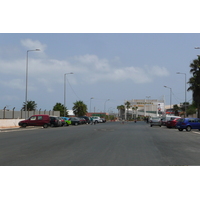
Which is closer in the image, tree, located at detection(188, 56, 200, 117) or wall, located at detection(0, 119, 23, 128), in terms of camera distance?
wall, located at detection(0, 119, 23, 128)

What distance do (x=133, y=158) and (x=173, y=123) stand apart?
32.7m

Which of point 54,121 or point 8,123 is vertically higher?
point 54,121

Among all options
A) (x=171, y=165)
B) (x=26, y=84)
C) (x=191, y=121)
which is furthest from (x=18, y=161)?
(x=26, y=84)

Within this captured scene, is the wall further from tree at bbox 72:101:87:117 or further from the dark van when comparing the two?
tree at bbox 72:101:87:117

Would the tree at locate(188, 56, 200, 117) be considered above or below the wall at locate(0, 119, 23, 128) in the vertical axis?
above

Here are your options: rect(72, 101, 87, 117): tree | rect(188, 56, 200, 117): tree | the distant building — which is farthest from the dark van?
the distant building

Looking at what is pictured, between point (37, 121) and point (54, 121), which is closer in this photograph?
point (37, 121)

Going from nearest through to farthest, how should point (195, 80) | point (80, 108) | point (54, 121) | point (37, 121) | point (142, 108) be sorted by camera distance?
1. point (37, 121)
2. point (54, 121)
3. point (195, 80)
4. point (80, 108)
5. point (142, 108)

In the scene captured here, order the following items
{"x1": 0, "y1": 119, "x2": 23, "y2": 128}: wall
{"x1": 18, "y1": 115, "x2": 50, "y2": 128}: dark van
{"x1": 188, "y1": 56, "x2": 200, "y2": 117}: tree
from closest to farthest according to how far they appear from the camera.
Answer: {"x1": 0, "y1": 119, "x2": 23, "y2": 128}: wall, {"x1": 18, "y1": 115, "x2": 50, "y2": 128}: dark van, {"x1": 188, "y1": 56, "x2": 200, "y2": 117}: tree

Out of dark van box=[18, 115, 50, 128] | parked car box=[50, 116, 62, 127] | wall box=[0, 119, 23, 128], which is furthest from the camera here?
parked car box=[50, 116, 62, 127]

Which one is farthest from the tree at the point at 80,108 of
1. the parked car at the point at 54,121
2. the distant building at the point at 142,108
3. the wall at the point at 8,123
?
the parked car at the point at 54,121

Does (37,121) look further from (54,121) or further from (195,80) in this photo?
(195,80)

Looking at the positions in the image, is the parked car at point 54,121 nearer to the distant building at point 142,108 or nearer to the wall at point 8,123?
the wall at point 8,123

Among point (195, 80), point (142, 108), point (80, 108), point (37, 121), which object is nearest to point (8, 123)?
point (37, 121)
